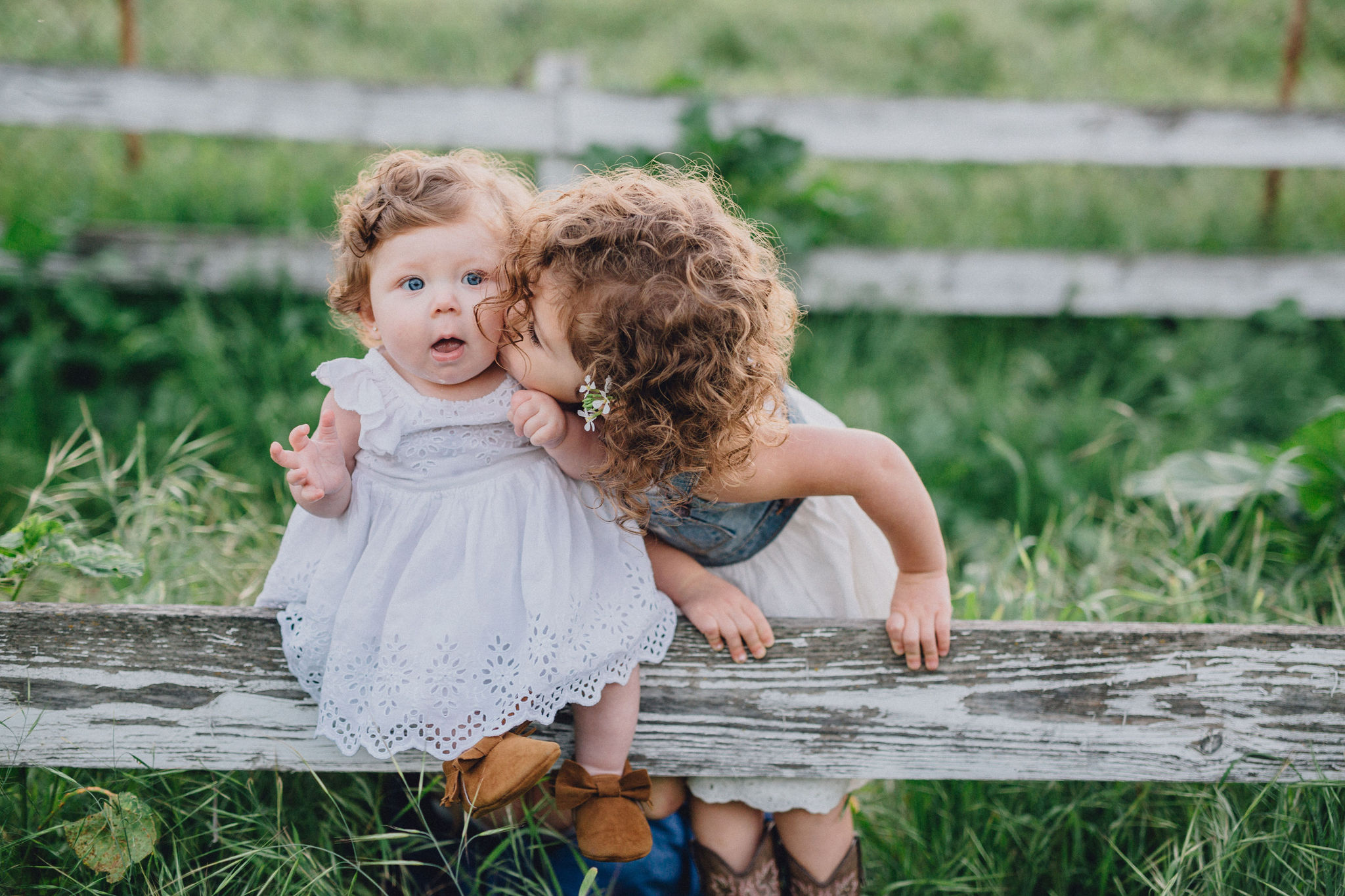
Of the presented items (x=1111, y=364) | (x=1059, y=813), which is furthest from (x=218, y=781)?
(x=1111, y=364)

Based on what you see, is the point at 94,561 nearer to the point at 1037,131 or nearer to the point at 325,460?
the point at 325,460

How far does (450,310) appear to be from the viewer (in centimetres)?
141

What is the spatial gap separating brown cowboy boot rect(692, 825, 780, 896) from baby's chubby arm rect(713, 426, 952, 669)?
0.51 metres

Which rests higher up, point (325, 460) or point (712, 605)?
point (325, 460)

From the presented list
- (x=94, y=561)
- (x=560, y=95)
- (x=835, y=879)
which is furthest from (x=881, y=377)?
(x=94, y=561)

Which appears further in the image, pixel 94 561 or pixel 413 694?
pixel 94 561

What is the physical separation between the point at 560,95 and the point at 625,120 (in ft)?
0.86

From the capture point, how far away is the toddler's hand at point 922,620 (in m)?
1.53

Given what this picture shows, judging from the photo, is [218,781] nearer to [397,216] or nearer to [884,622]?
[397,216]

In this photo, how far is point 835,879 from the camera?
1733mm

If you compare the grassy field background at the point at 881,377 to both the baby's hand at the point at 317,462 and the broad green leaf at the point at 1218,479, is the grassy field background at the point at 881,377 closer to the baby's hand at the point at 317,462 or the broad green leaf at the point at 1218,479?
the broad green leaf at the point at 1218,479

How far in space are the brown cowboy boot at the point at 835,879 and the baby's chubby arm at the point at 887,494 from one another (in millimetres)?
469

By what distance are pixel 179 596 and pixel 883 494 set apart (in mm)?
1593

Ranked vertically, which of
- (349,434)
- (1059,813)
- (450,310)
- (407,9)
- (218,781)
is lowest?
(1059,813)
